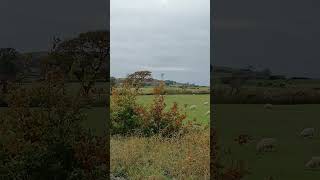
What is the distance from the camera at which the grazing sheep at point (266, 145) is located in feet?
13.8

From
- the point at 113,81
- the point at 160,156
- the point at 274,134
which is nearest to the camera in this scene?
the point at 274,134

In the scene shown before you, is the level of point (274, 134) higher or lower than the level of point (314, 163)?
higher

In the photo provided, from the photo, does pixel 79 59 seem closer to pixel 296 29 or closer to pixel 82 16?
pixel 82 16

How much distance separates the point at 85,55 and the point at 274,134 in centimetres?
192

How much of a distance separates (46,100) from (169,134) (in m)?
1.61

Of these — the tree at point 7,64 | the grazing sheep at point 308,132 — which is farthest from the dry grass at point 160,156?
the tree at point 7,64

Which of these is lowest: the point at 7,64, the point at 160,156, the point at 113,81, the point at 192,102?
the point at 160,156

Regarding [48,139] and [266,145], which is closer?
[48,139]

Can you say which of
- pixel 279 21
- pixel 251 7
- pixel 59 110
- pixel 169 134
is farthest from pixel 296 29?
pixel 59 110

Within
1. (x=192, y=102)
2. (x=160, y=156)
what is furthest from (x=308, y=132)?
(x=160, y=156)

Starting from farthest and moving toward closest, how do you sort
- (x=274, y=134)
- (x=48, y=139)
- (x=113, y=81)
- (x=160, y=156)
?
1. (x=113, y=81)
2. (x=160, y=156)
3. (x=274, y=134)
4. (x=48, y=139)

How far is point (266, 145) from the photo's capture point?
421 centimetres

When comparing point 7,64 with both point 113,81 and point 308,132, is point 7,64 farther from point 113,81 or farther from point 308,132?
point 308,132

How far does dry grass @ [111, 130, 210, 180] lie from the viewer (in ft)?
15.5
